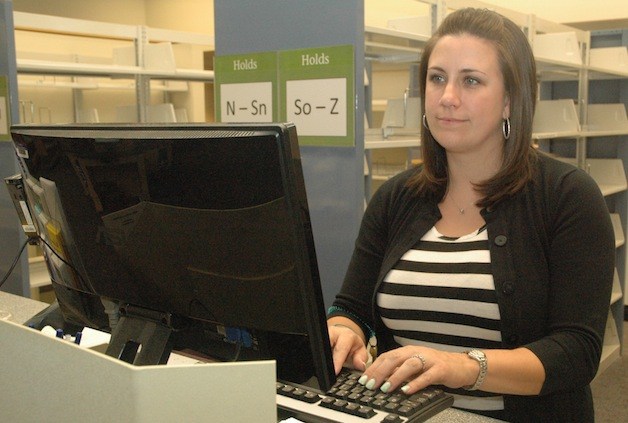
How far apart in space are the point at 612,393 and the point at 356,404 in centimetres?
309

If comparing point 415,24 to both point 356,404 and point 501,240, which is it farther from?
point 356,404

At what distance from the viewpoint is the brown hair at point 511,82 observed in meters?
1.32

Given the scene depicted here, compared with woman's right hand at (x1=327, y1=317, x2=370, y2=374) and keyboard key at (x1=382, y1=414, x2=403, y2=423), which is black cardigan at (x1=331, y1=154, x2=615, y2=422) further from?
keyboard key at (x1=382, y1=414, x2=403, y2=423)

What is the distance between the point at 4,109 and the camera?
2723 millimetres

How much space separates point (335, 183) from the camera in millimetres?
2355

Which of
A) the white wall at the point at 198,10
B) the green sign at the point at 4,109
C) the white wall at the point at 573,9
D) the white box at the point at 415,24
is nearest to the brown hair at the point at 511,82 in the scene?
the white box at the point at 415,24

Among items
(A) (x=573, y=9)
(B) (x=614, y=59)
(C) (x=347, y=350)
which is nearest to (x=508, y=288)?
(C) (x=347, y=350)

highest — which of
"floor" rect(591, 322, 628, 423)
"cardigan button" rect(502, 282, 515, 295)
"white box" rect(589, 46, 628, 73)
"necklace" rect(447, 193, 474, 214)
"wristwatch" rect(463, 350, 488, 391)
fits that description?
"white box" rect(589, 46, 628, 73)

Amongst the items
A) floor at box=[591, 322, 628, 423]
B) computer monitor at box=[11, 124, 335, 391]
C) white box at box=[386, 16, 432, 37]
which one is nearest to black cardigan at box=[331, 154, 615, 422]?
computer monitor at box=[11, 124, 335, 391]

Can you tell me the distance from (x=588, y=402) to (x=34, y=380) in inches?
41.8

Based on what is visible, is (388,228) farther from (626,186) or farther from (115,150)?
(626,186)

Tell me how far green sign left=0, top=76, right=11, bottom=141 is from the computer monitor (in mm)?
1899

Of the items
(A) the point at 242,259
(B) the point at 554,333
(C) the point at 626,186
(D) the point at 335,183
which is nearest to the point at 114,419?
(A) the point at 242,259

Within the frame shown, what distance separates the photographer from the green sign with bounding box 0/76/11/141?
271 centimetres
